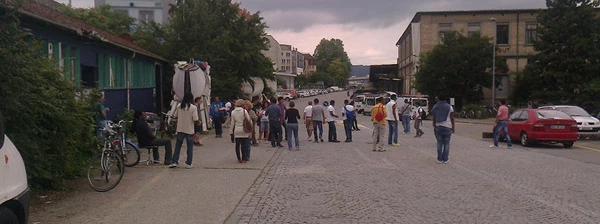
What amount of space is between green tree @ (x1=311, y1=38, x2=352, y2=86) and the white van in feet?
565

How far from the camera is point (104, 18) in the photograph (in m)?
53.8

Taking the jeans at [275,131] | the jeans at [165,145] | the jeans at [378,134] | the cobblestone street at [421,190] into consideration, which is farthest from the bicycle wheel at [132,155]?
the jeans at [378,134]

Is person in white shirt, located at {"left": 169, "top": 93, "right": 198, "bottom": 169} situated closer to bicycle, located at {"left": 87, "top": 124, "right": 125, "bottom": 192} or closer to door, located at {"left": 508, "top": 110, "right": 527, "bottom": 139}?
bicycle, located at {"left": 87, "top": 124, "right": 125, "bottom": 192}

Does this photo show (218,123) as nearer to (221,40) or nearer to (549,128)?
(549,128)

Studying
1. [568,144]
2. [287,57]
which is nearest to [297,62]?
[287,57]

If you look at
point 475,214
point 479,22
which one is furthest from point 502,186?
point 479,22

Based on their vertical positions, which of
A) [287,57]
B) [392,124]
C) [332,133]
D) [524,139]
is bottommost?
[524,139]

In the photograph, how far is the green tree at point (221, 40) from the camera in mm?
34188

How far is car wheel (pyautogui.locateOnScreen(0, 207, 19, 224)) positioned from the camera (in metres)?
4.93

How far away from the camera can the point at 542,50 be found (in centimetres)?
4544

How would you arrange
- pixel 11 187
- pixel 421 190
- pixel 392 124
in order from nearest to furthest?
pixel 11 187
pixel 421 190
pixel 392 124

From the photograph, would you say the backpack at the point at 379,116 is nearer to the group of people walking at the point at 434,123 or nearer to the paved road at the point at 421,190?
the group of people walking at the point at 434,123

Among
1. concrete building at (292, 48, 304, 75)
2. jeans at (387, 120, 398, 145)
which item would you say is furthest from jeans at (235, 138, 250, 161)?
concrete building at (292, 48, 304, 75)

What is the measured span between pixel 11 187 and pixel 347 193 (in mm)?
5808
